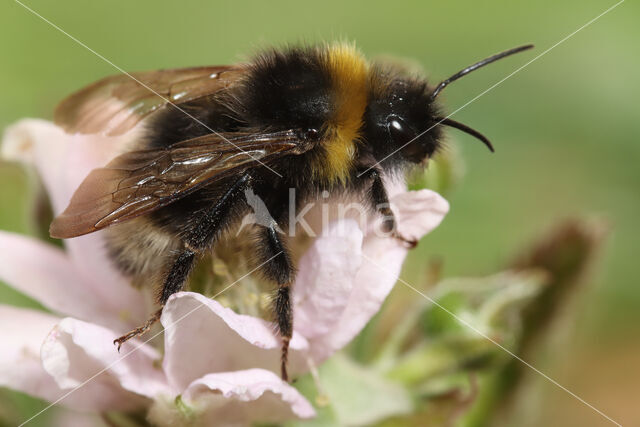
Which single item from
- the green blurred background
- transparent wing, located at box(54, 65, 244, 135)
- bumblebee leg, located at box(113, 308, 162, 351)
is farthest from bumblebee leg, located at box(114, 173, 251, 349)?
the green blurred background

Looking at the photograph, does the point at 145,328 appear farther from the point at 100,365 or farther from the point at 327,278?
the point at 327,278

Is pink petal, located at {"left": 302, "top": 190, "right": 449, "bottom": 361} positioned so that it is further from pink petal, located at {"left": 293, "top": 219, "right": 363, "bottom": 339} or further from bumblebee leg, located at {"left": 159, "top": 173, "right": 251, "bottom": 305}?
bumblebee leg, located at {"left": 159, "top": 173, "right": 251, "bottom": 305}

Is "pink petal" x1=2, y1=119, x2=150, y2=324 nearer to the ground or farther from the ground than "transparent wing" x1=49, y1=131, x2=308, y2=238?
nearer to the ground

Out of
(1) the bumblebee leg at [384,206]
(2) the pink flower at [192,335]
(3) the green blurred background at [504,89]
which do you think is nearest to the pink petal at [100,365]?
(2) the pink flower at [192,335]

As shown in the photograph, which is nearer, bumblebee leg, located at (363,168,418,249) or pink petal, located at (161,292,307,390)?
pink petal, located at (161,292,307,390)

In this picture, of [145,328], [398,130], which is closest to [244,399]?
[145,328]

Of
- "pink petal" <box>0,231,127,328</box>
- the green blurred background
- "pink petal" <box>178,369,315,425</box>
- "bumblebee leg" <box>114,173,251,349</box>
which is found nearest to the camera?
"pink petal" <box>178,369,315,425</box>

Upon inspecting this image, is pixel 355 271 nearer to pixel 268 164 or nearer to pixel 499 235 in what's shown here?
pixel 268 164
